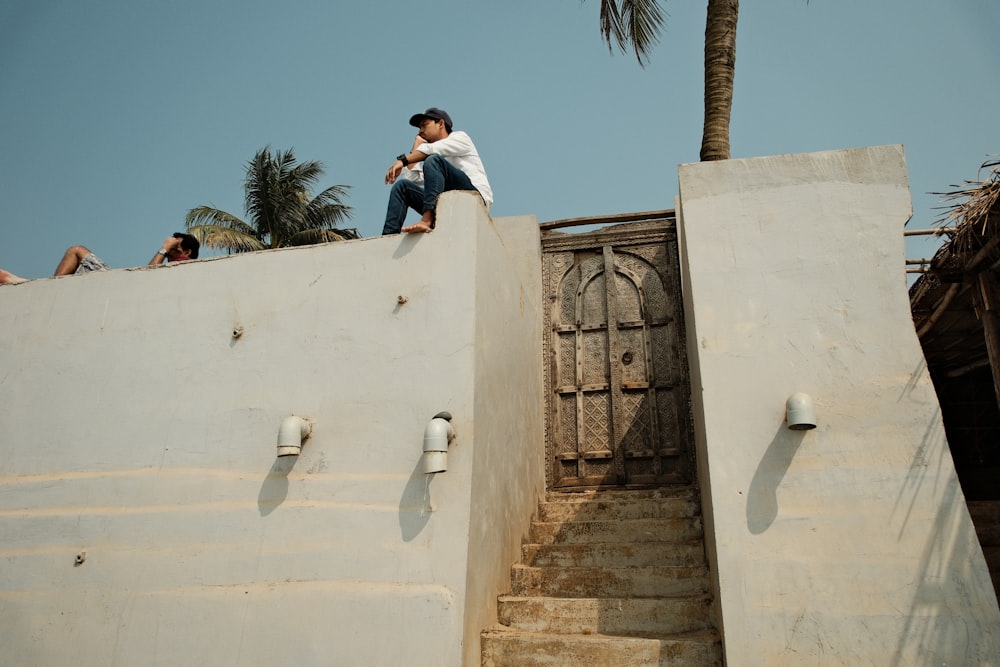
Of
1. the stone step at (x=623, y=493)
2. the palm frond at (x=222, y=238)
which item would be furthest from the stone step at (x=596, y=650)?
the palm frond at (x=222, y=238)

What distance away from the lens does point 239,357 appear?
16.1 ft

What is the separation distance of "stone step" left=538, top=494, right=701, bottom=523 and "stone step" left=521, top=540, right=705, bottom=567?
1.77 feet

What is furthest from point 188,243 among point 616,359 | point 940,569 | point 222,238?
point 222,238

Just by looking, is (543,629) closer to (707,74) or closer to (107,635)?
(107,635)

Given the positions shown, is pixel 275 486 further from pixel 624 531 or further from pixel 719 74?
pixel 719 74

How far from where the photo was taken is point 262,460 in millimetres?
4566

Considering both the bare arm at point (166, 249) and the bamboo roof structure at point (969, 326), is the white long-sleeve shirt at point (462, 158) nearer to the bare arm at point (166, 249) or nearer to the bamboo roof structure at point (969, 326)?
the bare arm at point (166, 249)

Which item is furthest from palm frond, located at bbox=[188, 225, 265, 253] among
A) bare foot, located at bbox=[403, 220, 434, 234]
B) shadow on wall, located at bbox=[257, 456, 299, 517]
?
shadow on wall, located at bbox=[257, 456, 299, 517]

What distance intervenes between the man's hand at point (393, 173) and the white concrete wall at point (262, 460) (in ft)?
2.00

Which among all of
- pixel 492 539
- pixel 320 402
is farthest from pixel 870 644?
pixel 320 402

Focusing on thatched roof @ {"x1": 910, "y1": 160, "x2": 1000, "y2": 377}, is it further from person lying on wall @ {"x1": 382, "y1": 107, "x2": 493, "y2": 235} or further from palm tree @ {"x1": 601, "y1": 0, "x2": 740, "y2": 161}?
person lying on wall @ {"x1": 382, "y1": 107, "x2": 493, "y2": 235}

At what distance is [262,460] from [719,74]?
5.12m

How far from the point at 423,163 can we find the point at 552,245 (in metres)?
2.61

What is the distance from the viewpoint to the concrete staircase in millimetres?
4164
